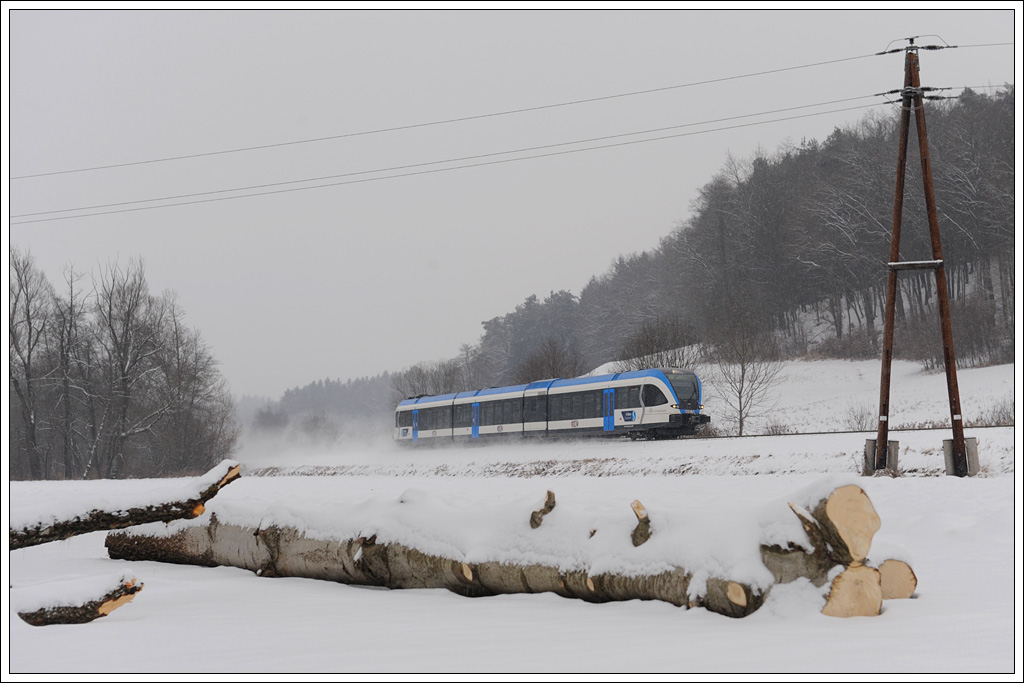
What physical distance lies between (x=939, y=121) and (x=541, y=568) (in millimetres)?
61957

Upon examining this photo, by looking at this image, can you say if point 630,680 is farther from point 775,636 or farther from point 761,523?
point 761,523

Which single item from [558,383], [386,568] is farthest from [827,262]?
[386,568]

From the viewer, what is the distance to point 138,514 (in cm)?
730

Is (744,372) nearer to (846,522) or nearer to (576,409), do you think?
(576,409)

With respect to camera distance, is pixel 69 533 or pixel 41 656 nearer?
pixel 41 656

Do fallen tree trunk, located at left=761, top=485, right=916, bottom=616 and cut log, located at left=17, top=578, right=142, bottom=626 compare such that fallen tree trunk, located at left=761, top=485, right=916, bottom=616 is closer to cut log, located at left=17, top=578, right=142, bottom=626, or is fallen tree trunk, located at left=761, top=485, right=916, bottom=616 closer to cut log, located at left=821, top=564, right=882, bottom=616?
cut log, located at left=821, top=564, right=882, bottom=616

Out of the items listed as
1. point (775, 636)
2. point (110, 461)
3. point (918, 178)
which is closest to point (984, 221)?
point (918, 178)

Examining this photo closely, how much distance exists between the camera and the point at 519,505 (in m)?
7.28

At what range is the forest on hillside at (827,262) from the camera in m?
50.3

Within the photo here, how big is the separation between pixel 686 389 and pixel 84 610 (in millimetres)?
26118

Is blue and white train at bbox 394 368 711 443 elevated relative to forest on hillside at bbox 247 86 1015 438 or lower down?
lower down

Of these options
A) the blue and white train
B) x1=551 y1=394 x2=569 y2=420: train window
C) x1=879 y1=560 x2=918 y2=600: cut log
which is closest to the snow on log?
x1=879 y1=560 x2=918 y2=600: cut log

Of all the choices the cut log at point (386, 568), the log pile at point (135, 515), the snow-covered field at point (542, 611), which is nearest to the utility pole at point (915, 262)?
the snow-covered field at point (542, 611)

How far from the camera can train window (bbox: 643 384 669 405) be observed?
98.6 ft
